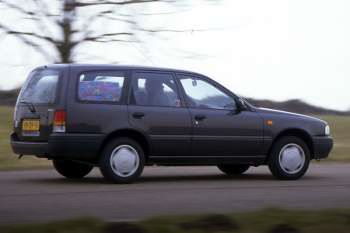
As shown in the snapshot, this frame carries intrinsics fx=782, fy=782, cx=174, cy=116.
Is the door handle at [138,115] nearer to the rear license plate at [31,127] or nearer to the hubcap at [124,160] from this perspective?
the hubcap at [124,160]

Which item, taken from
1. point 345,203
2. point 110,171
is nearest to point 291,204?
point 345,203

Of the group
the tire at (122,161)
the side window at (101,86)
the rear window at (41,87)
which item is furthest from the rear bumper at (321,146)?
the rear window at (41,87)

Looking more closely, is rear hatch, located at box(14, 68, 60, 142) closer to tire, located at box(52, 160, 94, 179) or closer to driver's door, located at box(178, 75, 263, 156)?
tire, located at box(52, 160, 94, 179)

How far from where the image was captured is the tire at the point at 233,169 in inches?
526

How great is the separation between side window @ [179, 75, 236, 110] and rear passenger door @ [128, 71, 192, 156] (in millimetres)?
199

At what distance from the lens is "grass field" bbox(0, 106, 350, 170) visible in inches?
595

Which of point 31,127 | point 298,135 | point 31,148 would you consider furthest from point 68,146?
point 298,135

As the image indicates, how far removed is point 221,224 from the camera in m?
7.26

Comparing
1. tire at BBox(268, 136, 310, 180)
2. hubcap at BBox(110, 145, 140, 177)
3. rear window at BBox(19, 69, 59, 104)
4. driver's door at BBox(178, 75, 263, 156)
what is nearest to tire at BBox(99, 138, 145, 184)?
hubcap at BBox(110, 145, 140, 177)

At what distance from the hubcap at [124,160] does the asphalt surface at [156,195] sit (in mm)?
218

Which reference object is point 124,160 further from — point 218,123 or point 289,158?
point 289,158

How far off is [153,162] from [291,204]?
2.64m

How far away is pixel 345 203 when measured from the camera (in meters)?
9.69

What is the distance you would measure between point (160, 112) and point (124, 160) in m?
0.90
